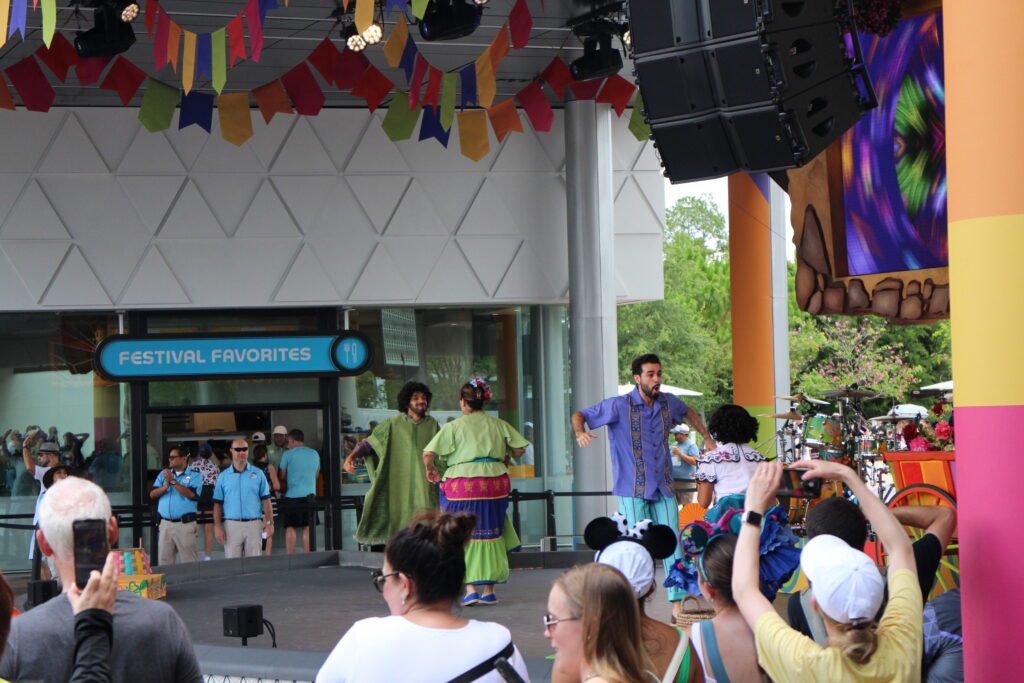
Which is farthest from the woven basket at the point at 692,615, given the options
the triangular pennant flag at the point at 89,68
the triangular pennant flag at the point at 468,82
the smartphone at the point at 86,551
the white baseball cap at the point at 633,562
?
the triangular pennant flag at the point at 89,68

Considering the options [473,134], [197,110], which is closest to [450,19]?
[473,134]

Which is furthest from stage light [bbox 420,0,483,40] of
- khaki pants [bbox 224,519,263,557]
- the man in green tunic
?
khaki pants [bbox 224,519,263,557]

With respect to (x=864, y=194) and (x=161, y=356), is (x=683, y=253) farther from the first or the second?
(x=864, y=194)

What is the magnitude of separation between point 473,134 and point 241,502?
408 centimetres

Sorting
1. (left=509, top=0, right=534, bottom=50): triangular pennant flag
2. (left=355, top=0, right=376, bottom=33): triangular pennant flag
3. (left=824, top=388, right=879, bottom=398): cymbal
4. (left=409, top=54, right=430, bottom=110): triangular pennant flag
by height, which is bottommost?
(left=824, top=388, right=879, bottom=398): cymbal

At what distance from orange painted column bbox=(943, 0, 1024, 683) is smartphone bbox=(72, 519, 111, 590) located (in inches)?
99.7

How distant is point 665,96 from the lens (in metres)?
6.12

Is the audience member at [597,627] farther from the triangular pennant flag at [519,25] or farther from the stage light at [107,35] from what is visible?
the stage light at [107,35]

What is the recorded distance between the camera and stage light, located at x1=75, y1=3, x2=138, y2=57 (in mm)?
10742

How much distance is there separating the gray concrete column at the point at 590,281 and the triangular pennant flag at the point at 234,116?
15.1 feet

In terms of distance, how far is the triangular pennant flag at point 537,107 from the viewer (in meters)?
12.2

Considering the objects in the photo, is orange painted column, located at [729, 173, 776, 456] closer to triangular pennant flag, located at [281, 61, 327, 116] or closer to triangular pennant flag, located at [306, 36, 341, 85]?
triangular pennant flag, located at [281, 61, 327, 116]

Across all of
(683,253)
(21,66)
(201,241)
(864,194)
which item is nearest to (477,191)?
(201,241)

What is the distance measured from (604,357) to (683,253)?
108 feet
